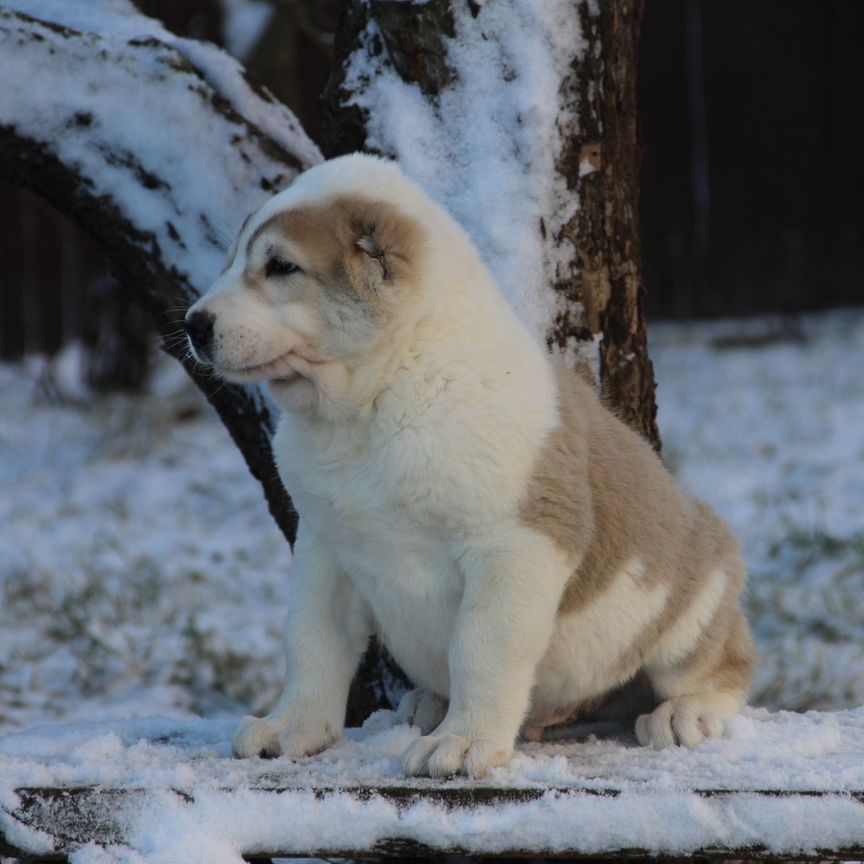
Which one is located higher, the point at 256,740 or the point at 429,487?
the point at 429,487

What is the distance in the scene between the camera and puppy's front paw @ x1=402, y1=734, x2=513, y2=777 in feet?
7.88

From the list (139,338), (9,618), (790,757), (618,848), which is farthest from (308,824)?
(139,338)

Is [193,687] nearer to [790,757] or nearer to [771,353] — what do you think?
[790,757]

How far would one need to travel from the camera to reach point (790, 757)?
259 centimetres

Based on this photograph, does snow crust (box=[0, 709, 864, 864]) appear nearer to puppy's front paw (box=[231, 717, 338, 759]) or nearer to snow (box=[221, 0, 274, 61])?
puppy's front paw (box=[231, 717, 338, 759])

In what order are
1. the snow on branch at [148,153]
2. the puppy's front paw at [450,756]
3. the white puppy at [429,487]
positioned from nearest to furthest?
the puppy's front paw at [450,756]
the white puppy at [429,487]
the snow on branch at [148,153]

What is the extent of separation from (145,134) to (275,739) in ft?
5.75

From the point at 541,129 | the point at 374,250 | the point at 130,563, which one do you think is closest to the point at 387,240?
the point at 374,250

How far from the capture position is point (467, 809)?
2219 millimetres

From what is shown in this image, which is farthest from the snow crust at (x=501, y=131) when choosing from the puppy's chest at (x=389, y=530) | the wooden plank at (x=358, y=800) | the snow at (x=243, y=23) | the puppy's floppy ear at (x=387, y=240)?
the snow at (x=243, y=23)

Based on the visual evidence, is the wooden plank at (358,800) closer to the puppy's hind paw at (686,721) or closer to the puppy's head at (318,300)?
the puppy's hind paw at (686,721)

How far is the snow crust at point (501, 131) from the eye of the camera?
3.30m

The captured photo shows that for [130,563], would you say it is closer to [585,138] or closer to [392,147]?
[392,147]

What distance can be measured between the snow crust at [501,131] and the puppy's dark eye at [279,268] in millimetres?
817
